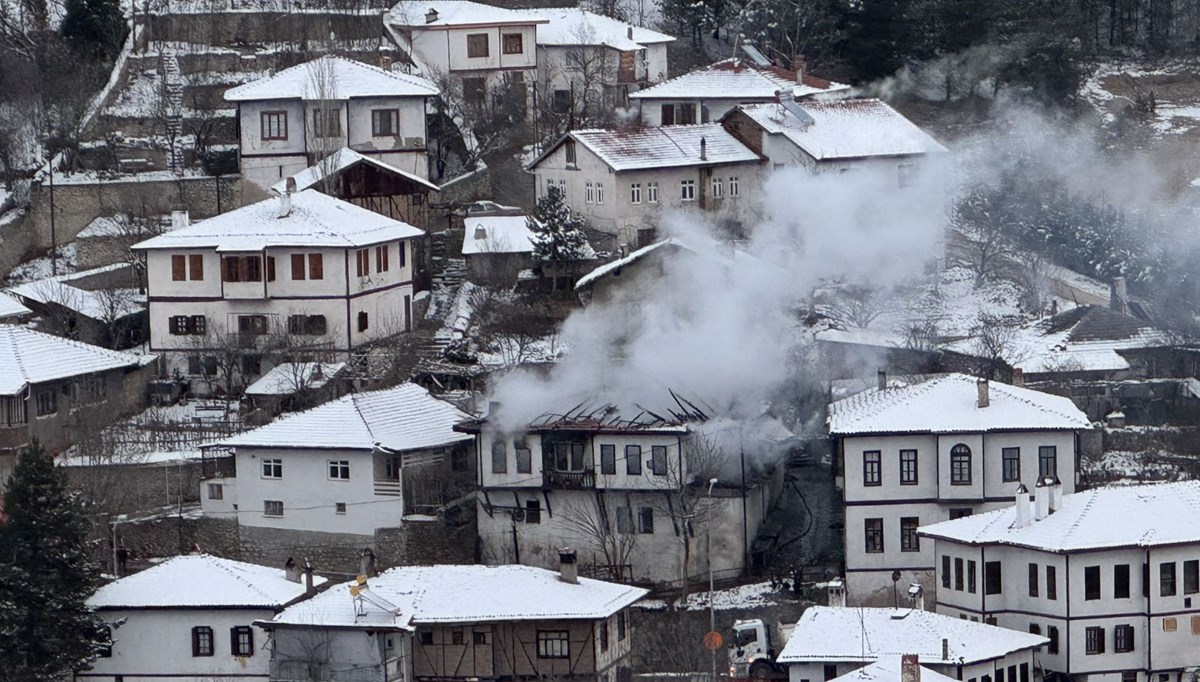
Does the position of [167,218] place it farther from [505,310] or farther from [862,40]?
[862,40]

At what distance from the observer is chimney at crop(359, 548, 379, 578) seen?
72.8m

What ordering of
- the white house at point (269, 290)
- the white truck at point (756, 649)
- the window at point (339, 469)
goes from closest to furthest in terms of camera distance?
the white truck at point (756, 649) < the window at point (339, 469) < the white house at point (269, 290)

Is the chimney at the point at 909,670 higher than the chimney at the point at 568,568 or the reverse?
the reverse

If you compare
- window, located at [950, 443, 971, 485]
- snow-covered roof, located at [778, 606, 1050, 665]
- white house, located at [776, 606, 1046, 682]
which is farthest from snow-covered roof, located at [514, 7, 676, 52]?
white house, located at [776, 606, 1046, 682]

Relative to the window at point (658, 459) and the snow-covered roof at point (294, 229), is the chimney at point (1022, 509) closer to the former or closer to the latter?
the window at point (658, 459)

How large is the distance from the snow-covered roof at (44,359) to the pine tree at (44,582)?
9055 mm

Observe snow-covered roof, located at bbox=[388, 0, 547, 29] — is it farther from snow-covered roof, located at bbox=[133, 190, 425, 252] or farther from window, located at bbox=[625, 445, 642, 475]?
window, located at bbox=[625, 445, 642, 475]

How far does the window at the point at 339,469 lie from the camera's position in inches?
3049

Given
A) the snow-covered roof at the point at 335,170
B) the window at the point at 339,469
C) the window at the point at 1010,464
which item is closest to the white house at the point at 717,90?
the snow-covered roof at the point at 335,170

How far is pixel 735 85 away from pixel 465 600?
30.7 meters

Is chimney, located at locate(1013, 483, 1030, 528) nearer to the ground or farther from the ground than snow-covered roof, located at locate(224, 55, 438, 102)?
nearer to the ground

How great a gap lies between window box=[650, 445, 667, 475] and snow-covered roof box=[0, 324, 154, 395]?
14515 mm

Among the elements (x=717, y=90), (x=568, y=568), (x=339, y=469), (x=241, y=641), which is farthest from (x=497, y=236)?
(x=241, y=641)

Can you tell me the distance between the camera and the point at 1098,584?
6981 centimetres
